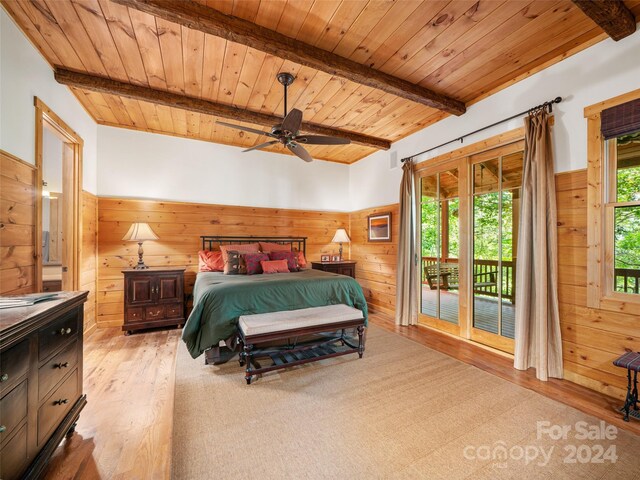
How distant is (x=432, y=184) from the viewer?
404cm

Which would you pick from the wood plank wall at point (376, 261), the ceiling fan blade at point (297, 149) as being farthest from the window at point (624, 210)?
the ceiling fan blade at point (297, 149)

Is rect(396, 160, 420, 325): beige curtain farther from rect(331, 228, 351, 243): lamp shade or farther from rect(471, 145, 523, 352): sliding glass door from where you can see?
rect(331, 228, 351, 243): lamp shade

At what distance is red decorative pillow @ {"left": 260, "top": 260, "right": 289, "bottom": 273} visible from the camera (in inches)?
158

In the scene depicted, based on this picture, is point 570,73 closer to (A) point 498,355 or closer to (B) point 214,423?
(A) point 498,355

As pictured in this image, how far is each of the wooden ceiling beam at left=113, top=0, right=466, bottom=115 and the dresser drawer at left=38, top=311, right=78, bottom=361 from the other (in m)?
2.09

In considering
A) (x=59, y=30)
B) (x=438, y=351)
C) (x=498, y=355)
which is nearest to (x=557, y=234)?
(x=498, y=355)

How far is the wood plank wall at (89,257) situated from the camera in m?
3.54

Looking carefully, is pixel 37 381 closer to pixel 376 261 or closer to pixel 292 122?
pixel 292 122

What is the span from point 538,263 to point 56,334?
366 cm

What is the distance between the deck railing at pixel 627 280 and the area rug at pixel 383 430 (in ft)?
3.49

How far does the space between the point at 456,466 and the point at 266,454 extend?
1090 millimetres

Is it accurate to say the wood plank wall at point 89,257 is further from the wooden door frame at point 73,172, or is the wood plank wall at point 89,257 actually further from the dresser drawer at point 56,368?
the dresser drawer at point 56,368

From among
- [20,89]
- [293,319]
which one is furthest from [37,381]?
[20,89]

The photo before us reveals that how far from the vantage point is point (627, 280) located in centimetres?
224
